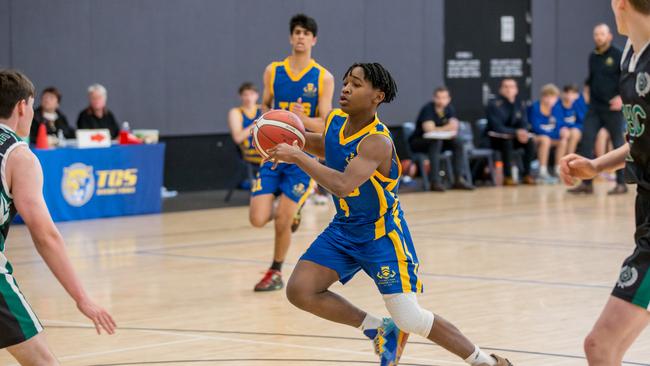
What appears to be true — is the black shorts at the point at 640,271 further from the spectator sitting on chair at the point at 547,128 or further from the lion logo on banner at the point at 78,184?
the spectator sitting on chair at the point at 547,128

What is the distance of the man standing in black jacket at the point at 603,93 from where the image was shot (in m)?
15.0

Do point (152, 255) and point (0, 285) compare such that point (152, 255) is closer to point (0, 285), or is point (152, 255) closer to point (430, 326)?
point (430, 326)

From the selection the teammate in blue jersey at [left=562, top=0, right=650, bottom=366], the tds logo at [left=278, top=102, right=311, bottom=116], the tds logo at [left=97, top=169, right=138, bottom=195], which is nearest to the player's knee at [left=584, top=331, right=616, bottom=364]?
the teammate in blue jersey at [left=562, top=0, right=650, bottom=366]

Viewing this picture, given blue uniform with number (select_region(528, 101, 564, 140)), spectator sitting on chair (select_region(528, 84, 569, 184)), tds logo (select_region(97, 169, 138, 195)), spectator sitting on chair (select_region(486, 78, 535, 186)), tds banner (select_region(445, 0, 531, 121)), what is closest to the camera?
tds logo (select_region(97, 169, 138, 195))

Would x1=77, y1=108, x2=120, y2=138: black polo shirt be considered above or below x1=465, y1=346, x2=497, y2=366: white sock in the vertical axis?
above

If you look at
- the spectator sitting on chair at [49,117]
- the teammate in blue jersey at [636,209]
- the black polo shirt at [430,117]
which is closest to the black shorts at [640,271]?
the teammate in blue jersey at [636,209]

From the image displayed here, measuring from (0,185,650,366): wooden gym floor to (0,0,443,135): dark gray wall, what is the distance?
291 centimetres

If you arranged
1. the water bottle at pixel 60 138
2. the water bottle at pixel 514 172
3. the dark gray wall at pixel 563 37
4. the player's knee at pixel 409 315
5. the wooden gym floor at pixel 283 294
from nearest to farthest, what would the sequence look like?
the player's knee at pixel 409 315, the wooden gym floor at pixel 283 294, the water bottle at pixel 60 138, the water bottle at pixel 514 172, the dark gray wall at pixel 563 37

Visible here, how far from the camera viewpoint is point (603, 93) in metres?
15.0

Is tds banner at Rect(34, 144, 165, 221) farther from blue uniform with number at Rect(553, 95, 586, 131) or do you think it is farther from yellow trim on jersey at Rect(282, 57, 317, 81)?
blue uniform with number at Rect(553, 95, 586, 131)

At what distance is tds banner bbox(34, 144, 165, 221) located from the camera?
13.0 metres

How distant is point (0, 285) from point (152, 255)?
6.47m

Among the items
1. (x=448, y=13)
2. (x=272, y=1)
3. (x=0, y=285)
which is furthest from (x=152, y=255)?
(x=448, y=13)

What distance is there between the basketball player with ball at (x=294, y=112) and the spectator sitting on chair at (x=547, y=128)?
10.1 m
